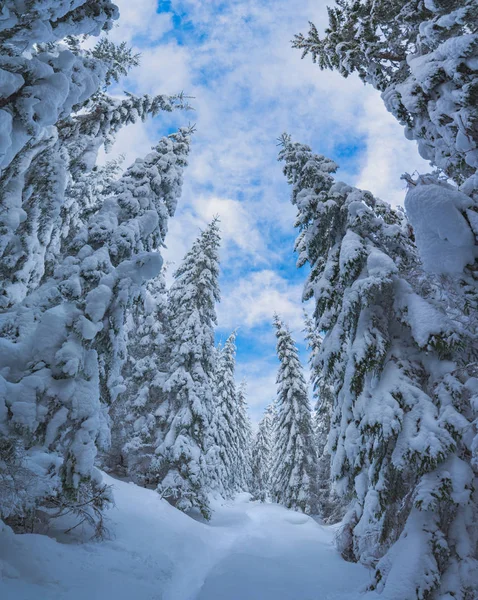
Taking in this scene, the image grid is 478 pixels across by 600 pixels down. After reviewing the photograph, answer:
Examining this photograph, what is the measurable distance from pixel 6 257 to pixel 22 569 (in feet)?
23.5

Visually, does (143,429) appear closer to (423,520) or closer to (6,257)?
(6,257)

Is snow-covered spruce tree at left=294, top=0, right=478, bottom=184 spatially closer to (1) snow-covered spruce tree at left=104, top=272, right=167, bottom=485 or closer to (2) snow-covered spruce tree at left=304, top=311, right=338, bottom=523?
(1) snow-covered spruce tree at left=104, top=272, right=167, bottom=485

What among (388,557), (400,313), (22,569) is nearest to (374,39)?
(400,313)

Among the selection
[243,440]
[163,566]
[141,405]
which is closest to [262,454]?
[243,440]

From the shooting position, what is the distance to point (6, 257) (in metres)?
8.88

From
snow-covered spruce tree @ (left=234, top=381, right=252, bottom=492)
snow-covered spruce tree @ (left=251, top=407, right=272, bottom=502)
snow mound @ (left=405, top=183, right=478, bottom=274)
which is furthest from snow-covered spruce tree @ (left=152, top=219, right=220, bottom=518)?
snow-covered spruce tree @ (left=251, top=407, right=272, bottom=502)

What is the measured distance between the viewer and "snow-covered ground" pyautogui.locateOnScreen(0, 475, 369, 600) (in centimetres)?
501

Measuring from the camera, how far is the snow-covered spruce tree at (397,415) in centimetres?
478

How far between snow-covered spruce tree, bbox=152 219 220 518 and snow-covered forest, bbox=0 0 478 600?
7.84 feet

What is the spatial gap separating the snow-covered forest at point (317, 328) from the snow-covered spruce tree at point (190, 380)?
7.84 feet

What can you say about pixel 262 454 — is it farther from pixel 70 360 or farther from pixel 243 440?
pixel 70 360

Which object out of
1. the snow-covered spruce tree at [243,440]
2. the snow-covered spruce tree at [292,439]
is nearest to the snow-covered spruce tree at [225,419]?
the snow-covered spruce tree at [292,439]

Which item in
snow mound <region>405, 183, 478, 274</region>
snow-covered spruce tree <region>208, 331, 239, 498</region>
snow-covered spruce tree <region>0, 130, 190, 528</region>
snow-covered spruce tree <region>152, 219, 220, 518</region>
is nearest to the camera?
snow mound <region>405, 183, 478, 274</region>

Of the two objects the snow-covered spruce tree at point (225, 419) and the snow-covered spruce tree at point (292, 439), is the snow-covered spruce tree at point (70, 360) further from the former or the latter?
the snow-covered spruce tree at point (292, 439)
